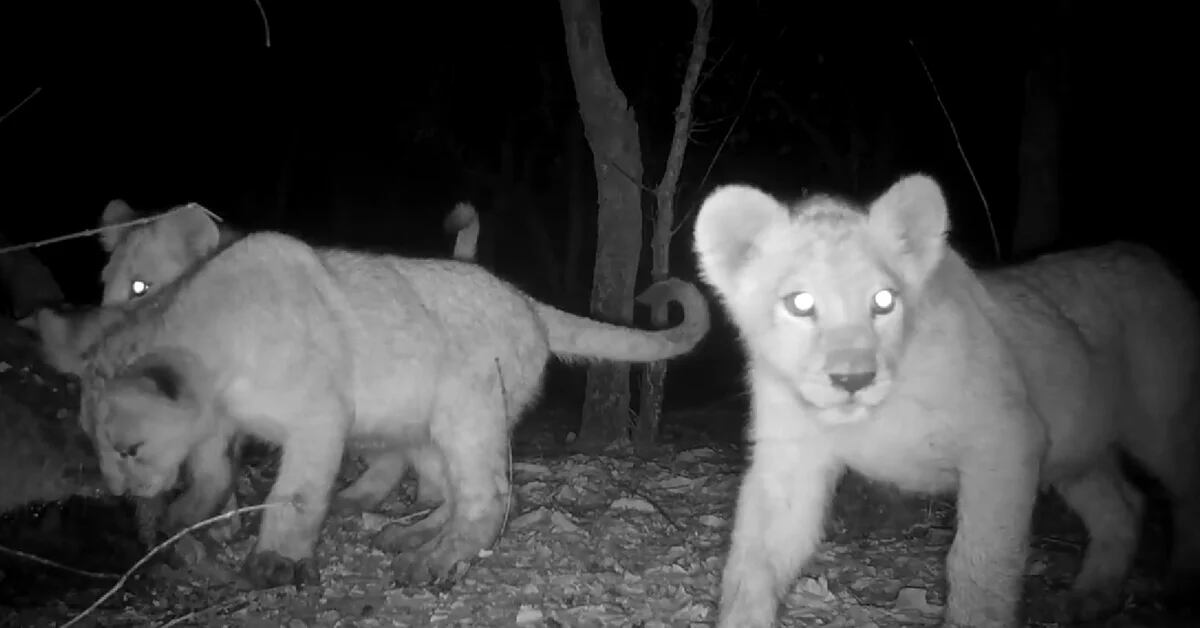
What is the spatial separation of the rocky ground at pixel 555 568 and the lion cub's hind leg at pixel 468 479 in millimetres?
155

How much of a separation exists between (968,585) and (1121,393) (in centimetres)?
172

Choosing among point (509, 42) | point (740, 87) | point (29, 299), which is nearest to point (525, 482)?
point (29, 299)

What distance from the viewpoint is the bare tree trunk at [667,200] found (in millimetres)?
8625

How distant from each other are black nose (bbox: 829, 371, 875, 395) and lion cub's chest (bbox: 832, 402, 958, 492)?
1.17 ft

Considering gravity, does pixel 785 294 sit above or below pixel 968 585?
above

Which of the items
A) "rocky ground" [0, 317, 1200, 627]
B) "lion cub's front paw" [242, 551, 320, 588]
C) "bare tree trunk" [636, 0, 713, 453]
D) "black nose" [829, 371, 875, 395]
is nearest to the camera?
"black nose" [829, 371, 875, 395]

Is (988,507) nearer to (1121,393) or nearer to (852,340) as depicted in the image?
(852,340)

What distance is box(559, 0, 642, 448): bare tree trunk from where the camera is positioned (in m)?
8.75

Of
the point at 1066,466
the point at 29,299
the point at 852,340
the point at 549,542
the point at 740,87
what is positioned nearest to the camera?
the point at 852,340

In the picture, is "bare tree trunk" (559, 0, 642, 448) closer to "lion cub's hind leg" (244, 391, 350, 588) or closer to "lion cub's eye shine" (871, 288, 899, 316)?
"lion cub's hind leg" (244, 391, 350, 588)

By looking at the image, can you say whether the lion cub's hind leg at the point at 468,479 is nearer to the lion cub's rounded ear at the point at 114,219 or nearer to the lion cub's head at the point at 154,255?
the lion cub's head at the point at 154,255

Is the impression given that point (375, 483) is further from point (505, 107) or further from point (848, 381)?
point (505, 107)

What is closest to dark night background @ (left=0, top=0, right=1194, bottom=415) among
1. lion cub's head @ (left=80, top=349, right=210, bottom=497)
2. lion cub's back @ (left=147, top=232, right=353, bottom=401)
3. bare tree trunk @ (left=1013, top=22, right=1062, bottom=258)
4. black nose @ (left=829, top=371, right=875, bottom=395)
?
bare tree trunk @ (left=1013, top=22, right=1062, bottom=258)

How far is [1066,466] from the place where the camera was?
16.0 ft
